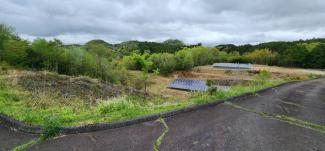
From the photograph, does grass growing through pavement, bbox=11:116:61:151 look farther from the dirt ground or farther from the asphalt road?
the dirt ground

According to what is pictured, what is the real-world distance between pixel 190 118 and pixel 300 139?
2.41 m

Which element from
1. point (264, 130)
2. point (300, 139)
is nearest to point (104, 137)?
point (264, 130)

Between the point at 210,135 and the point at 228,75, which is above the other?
the point at 210,135

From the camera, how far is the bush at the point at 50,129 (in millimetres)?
3177

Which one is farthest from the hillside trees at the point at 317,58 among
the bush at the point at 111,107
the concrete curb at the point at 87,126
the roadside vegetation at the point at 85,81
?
the bush at the point at 111,107

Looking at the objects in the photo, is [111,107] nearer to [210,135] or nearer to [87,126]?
[87,126]

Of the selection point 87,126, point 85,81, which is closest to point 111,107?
point 87,126

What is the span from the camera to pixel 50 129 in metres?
3.21

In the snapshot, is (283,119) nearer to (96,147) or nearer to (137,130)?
(137,130)

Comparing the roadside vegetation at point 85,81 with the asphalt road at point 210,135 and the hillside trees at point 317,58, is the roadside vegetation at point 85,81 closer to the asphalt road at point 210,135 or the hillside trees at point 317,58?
the hillside trees at point 317,58

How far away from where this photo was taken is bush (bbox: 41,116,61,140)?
3177 mm

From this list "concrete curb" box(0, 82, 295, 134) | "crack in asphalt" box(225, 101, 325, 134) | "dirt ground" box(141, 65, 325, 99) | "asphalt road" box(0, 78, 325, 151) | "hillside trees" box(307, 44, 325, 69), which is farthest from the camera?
"hillside trees" box(307, 44, 325, 69)

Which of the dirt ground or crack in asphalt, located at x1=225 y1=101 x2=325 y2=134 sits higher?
crack in asphalt, located at x1=225 y1=101 x2=325 y2=134

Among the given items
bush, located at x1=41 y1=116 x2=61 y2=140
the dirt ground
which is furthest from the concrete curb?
the dirt ground
